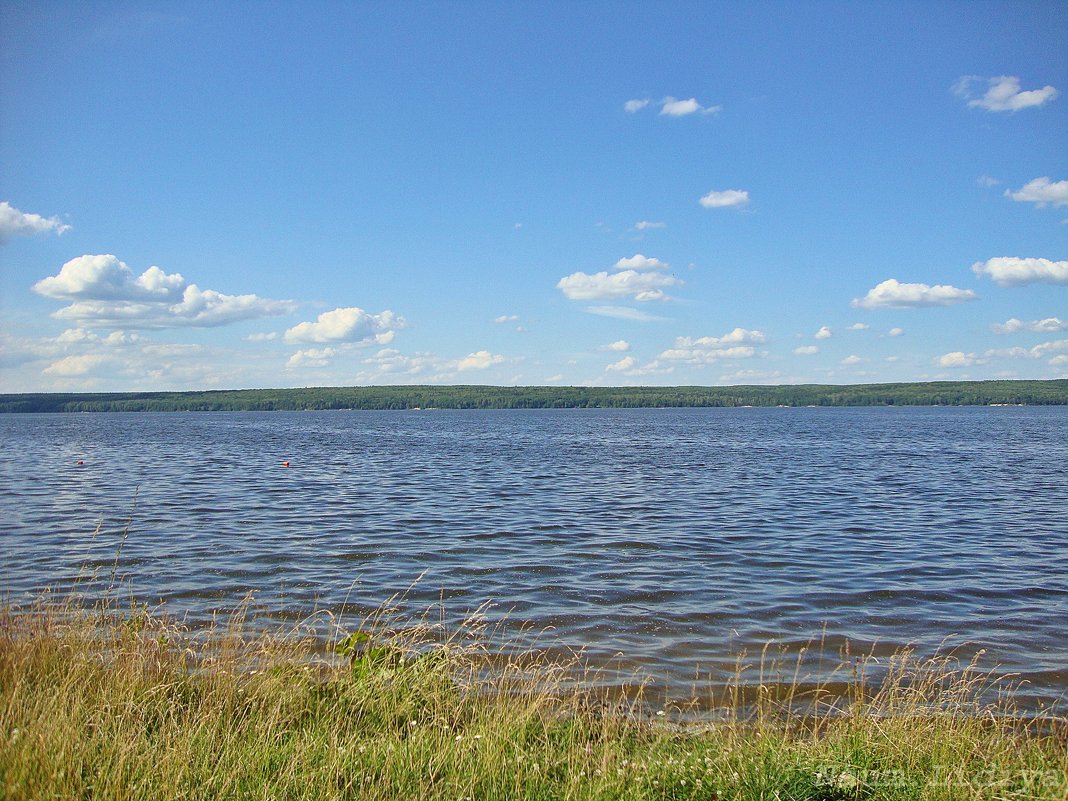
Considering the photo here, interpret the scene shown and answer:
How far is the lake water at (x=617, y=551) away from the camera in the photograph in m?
12.1

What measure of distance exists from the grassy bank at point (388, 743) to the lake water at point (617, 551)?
2.20 m

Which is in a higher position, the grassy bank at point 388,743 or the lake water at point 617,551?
the grassy bank at point 388,743

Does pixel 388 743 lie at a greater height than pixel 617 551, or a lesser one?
greater

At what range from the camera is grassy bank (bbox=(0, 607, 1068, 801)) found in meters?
4.94

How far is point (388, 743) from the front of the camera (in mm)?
5586

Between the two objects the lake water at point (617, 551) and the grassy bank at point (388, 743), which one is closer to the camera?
the grassy bank at point (388, 743)

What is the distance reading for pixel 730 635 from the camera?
11.5 meters

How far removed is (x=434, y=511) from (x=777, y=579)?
477 inches

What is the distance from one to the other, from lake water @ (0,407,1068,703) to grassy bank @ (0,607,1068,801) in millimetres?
2198

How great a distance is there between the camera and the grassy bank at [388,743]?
4941 millimetres

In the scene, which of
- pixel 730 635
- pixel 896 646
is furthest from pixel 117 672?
pixel 896 646

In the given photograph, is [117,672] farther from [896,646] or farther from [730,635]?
[896,646]

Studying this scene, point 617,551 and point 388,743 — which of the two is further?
point 617,551

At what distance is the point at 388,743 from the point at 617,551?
12.9m
